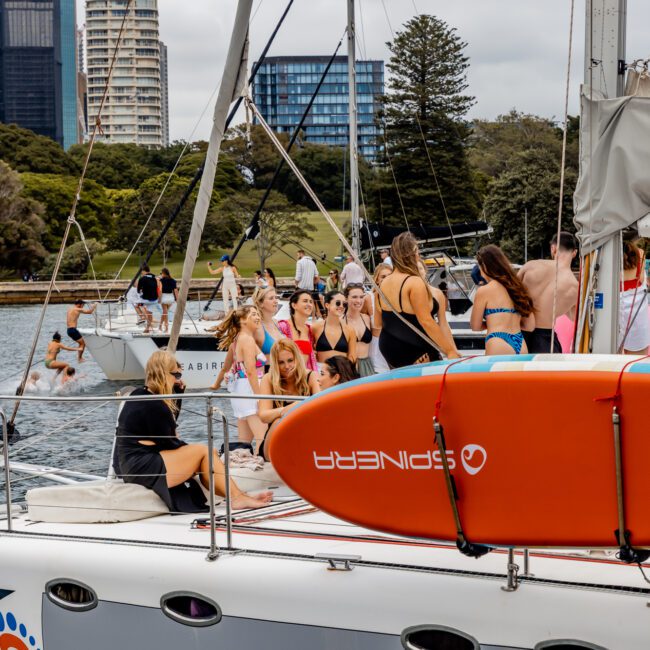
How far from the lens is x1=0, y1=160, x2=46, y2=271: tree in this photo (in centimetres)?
6912

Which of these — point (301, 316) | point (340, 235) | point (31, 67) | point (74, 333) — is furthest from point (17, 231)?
point (31, 67)

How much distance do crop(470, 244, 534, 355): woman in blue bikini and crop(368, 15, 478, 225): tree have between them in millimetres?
48641

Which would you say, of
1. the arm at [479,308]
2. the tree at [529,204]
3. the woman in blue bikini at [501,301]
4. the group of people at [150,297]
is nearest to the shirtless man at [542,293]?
the woman in blue bikini at [501,301]

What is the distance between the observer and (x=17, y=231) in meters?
68.7

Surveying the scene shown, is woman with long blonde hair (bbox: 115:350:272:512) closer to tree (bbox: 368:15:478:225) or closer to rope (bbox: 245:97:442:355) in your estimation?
rope (bbox: 245:97:442:355)

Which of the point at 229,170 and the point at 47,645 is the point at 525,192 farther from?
the point at 47,645

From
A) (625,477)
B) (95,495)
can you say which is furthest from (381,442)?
(95,495)

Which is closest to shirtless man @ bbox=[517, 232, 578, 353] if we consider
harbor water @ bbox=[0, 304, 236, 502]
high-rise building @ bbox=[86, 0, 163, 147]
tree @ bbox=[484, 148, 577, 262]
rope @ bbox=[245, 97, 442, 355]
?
rope @ bbox=[245, 97, 442, 355]

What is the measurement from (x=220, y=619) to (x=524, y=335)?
2.88 meters

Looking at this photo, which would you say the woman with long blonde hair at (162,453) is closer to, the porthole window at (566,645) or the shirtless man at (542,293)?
the porthole window at (566,645)

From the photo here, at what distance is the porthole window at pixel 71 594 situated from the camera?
5047mm

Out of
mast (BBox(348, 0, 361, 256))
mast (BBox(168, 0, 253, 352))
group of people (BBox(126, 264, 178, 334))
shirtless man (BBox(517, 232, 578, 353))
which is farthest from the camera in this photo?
group of people (BBox(126, 264, 178, 334))

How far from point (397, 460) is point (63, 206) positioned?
76393 mm

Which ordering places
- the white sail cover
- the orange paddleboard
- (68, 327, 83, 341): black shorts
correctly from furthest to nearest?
→ (68, 327, 83, 341): black shorts → the white sail cover → the orange paddleboard
